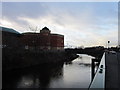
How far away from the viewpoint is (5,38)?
95.5 feet

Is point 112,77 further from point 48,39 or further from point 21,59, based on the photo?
point 48,39

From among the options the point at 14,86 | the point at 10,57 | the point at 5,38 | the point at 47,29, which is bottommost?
the point at 14,86

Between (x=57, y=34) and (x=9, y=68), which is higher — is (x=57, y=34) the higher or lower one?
the higher one

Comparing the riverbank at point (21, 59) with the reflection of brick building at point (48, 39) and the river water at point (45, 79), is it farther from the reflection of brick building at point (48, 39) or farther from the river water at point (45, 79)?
the reflection of brick building at point (48, 39)

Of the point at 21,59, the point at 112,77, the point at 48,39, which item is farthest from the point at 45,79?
the point at 48,39

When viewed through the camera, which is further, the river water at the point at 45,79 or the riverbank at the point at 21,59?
the riverbank at the point at 21,59

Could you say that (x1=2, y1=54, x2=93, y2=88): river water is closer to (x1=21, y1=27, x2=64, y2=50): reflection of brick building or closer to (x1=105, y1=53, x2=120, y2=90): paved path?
(x1=105, y1=53, x2=120, y2=90): paved path

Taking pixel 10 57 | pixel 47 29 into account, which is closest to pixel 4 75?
pixel 10 57

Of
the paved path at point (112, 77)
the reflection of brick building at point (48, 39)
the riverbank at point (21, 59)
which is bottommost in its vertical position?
the riverbank at point (21, 59)

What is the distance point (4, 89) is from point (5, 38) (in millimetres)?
16656

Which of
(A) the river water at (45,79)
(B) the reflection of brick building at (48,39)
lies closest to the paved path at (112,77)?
(A) the river water at (45,79)

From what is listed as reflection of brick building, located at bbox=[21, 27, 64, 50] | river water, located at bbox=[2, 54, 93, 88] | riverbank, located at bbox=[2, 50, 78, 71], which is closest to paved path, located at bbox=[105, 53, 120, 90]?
river water, located at bbox=[2, 54, 93, 88]

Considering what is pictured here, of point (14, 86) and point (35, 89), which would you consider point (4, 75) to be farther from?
point (35, 89)

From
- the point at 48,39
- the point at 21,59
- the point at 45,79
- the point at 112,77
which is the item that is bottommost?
the point at 45,79
